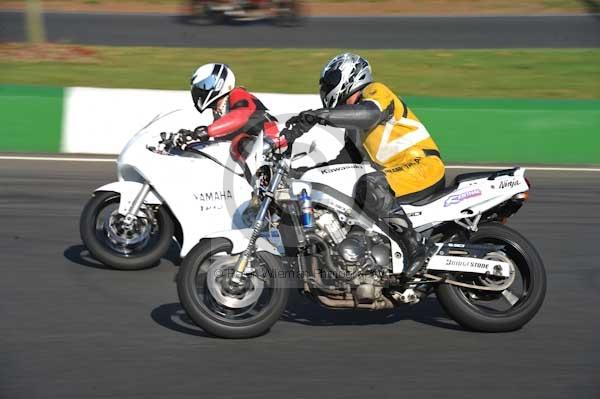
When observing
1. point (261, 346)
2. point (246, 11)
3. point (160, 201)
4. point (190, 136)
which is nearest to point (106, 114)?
point (160, 201)

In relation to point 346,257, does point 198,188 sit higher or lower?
lower

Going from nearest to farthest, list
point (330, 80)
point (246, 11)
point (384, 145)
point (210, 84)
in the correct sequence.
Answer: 1. point (330, 80)
2. point (384, 145)
3. point (210, 84)
4. point (246, 11)

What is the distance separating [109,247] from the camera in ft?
25.6

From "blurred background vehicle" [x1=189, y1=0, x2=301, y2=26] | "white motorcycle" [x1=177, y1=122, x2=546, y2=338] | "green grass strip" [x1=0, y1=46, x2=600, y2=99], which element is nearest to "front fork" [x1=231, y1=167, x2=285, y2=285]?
"white motorcycle" [x1=177, y1=122, x2=546, y2=338]

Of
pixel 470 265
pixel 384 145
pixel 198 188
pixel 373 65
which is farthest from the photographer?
pixel 373 65

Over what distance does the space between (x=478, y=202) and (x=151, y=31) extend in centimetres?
1645

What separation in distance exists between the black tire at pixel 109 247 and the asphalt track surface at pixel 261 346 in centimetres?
9

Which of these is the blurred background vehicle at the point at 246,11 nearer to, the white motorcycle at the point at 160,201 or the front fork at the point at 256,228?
the white motorcycle at the point at 160,201

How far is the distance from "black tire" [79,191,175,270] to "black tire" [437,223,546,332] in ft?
7.62

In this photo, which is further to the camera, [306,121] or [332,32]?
[332,32]

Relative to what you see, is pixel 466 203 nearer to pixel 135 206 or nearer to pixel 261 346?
pixel 261 346

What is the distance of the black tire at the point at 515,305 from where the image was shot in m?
6.41

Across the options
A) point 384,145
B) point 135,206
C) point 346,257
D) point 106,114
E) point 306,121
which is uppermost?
point 306,121

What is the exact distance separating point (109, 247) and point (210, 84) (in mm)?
1435
